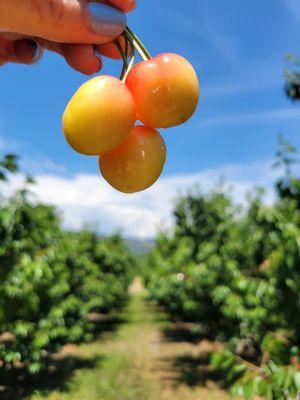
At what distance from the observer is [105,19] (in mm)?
786

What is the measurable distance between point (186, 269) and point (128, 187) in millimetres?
11126

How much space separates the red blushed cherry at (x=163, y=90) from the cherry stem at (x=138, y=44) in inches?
0.7

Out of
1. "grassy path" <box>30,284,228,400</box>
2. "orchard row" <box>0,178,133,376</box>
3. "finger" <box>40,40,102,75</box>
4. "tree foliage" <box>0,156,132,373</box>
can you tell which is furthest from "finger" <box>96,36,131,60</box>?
"grassy path" <box>30,284,228,400</box>

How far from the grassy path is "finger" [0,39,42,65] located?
674cm

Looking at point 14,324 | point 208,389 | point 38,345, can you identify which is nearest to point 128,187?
A: point 14,324

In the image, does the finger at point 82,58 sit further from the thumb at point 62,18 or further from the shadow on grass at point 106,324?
the shadow on grass at point 106,324

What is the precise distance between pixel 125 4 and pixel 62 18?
0.13 m

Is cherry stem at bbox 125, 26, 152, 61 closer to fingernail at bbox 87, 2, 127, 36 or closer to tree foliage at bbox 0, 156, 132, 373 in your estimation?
fingernail at bbox 87, 2, 127, 36

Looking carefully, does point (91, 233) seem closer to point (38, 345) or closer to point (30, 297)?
point (38, 345)

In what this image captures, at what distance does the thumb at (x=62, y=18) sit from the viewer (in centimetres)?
78

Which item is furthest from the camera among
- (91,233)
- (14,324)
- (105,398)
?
(91,233)

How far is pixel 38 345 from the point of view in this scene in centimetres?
780

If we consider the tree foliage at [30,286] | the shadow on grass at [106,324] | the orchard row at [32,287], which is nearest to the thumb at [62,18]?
the tree foliage at [30,286]

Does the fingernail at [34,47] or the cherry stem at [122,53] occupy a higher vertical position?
the fingernail at [34,47]
